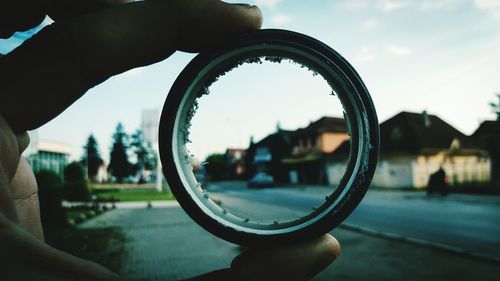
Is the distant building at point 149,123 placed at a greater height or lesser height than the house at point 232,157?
greater

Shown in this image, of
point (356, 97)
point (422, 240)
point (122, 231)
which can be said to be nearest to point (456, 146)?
point (422, 240)

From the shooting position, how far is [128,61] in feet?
4.32

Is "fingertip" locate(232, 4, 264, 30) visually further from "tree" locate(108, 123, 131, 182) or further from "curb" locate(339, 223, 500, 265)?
"tree" locate(108, 123, 131, 182)

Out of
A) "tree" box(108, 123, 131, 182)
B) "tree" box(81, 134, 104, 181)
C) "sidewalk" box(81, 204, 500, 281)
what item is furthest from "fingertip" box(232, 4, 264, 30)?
"tree" box(81, 134, 104, 181)

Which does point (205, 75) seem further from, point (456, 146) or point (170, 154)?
point (456, 146)

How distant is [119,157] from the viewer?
4719cm

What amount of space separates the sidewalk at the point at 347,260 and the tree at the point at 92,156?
61.3 metres

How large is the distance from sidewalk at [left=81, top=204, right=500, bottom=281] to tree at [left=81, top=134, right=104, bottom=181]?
61.3 m

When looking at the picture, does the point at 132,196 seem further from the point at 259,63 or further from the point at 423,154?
the point at 259,63

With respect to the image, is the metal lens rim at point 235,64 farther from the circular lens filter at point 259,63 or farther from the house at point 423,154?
the house at point 423,154

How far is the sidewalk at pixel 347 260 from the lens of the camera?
6688mm

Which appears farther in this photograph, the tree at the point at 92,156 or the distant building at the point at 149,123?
the tree at the point at 92,156

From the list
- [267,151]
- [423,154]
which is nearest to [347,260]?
[267,151]

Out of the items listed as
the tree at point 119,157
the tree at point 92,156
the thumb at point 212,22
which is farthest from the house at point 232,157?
the tree at point 92,156
